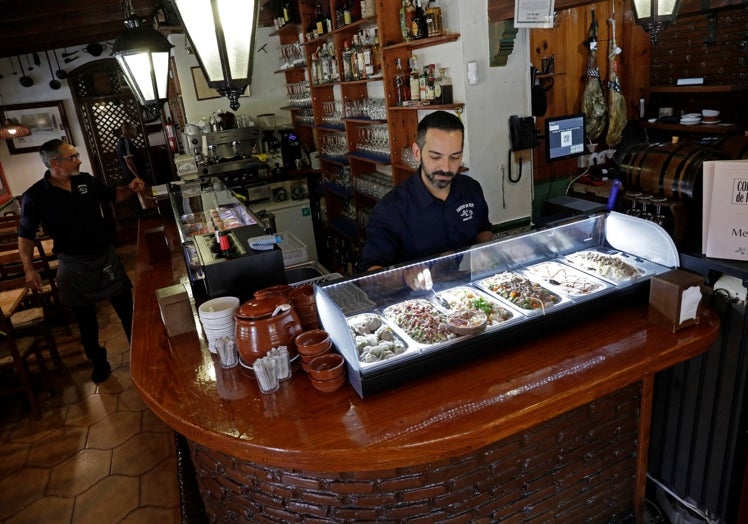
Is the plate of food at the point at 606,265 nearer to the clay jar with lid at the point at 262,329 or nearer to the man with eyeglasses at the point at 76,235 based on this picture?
the clay jar with lid at the point at 262,329

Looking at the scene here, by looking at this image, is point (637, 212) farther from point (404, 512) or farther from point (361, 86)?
point (361, 86)

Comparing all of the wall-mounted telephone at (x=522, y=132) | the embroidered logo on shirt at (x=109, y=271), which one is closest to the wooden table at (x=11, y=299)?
the embroidered logo on shirt at (x=109, y=271)

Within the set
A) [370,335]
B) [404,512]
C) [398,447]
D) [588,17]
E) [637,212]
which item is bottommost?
[404,512]

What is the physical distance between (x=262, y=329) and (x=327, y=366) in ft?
0.95

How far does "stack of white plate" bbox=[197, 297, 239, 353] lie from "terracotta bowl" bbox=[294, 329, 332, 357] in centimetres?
31

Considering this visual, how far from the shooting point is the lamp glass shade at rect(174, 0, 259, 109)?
1575 millimetres

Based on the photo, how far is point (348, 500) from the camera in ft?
5.63

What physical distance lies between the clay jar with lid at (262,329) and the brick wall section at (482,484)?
39 centimetres

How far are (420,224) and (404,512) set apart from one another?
4.92 ft

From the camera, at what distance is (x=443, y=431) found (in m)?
1.53

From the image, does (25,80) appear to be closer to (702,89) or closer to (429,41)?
(429,41)

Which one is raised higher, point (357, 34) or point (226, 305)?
point (357, 34)

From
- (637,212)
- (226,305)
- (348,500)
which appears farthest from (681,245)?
(226,305)

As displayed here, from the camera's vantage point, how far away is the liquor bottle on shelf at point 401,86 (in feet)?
14.1
